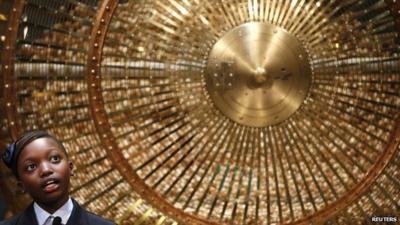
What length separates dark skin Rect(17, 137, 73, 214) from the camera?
1.55m

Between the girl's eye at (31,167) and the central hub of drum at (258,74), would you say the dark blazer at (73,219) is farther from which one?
the central hub of drum at (258,74)

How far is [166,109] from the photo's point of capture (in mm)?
2479

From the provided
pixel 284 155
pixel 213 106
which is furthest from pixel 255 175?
pixel 213 106

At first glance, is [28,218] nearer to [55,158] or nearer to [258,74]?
[55,158]

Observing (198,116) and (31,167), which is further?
(198,116)

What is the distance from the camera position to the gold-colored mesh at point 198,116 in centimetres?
245

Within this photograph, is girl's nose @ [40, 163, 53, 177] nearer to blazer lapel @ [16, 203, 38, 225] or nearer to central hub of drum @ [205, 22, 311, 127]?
blazer lapel @ [16, 203, 38, 225]

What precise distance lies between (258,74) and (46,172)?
1050 millimetres

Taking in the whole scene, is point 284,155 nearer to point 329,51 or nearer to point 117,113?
point 329,51

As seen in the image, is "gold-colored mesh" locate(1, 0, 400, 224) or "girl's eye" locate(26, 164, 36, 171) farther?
"gold-colored mesh" locate(1, 0, 400, 224)

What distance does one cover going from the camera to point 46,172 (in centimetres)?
155

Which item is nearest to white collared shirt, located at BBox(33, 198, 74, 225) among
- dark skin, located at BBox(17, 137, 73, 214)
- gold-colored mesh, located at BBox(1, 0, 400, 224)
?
dark skin, located at BBox(17, 137, 73, 214)

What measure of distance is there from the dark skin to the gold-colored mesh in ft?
3.02

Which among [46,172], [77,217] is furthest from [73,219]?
[46,172]
